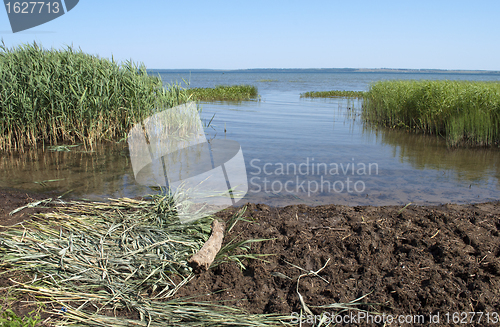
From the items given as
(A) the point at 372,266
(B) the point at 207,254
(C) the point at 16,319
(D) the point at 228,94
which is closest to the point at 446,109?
(A) the point at 372,266

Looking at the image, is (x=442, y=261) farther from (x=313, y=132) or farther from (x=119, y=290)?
(x=313, y=132)

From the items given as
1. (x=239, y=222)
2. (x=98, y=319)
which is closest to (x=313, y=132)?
(x=239, y=222)

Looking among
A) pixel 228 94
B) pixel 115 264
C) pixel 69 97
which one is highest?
pixel 228 94

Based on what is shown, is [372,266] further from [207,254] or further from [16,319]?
[16,319]

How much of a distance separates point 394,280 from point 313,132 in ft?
30.8

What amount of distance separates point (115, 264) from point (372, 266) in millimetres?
2538

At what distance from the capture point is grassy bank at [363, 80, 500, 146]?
380 inches

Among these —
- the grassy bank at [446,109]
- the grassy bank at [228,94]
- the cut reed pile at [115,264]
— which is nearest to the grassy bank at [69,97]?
the cut reed pile at [115,264]

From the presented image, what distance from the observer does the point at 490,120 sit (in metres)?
9.48

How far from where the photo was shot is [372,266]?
3.22 metres

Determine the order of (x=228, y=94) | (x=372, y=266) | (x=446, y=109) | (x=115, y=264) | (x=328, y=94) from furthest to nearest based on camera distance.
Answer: (x=328, y=94)
(x=228, y=94)
(x=446, y=109)
(x=115, y=264)
(x=372, y=266)

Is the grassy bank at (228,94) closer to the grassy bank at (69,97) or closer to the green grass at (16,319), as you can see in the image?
the grassy bank at (69,97)

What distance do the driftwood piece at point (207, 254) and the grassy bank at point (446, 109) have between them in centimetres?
932

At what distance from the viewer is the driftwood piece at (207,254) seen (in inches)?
126
